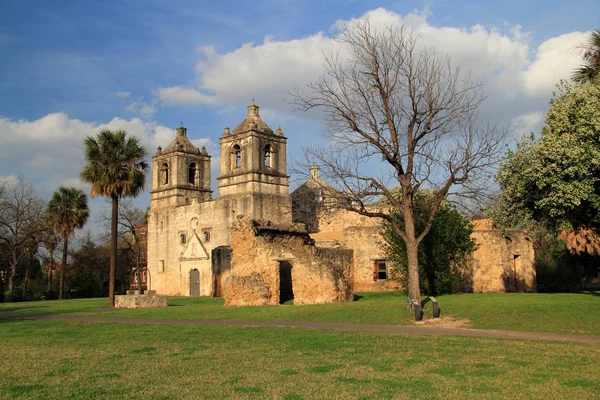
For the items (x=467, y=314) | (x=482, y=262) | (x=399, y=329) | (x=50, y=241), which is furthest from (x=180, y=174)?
(x=399, y=329)

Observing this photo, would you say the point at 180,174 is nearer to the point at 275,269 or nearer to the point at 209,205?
the point at 209,205

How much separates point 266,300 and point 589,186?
40.2 ft

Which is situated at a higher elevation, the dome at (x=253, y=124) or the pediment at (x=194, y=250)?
the dome at (x=253, y=124)

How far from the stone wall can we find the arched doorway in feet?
73.8

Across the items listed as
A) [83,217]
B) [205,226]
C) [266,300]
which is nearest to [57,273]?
[83,217]

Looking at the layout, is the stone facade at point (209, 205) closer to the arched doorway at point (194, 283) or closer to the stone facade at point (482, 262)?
the arched doorway at point (194, 283)

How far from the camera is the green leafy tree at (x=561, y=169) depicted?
57.1ft

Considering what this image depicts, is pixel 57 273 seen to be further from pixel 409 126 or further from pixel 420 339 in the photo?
pixel 420 339

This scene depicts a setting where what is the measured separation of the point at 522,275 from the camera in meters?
29.4

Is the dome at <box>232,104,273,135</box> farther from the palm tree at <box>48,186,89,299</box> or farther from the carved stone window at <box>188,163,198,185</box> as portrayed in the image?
the palm tree at <box>48,186,89,299</box>

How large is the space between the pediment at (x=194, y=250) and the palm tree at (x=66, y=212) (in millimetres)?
7928

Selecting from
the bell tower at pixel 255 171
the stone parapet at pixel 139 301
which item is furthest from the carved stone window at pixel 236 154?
the stone parapet at pixel 139 301

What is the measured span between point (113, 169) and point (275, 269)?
9.81m

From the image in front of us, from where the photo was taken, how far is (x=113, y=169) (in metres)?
29.1
